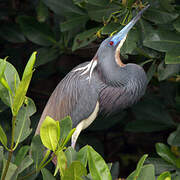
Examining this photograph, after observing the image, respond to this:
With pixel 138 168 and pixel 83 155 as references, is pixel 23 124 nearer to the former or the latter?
pixel 83 155

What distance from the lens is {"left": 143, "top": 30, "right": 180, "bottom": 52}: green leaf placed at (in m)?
1.25

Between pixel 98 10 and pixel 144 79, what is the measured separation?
0.38 meters

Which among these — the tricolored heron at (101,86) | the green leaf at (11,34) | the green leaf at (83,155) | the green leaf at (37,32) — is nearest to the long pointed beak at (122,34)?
the tricolored heron at (101,86)

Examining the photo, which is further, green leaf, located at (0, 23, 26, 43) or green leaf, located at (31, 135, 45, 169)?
green leaf, located at (0, 23, 26, 43)

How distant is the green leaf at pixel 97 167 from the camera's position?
81cm

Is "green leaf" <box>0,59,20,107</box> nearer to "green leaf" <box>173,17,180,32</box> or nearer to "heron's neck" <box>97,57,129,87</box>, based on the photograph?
"heron's neck" <box>97,57,129,87</box>

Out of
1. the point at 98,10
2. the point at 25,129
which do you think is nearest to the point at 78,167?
the point at 25,129

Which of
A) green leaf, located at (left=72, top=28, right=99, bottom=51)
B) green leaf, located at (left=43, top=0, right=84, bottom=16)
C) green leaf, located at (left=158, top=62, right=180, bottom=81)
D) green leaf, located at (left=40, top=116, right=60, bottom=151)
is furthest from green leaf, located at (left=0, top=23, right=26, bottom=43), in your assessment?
green leaf, located at (left=40, top=116, right=60, bottom=151)

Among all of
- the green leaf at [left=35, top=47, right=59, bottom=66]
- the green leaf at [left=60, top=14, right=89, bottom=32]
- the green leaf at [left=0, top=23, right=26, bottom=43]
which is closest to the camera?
the green leaf at [left=60, top=14, right=89, bottom=32]

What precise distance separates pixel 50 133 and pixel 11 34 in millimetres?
1145

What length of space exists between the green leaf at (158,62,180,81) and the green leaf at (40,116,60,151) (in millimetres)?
665

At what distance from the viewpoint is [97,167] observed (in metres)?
0.82

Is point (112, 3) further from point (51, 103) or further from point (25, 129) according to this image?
point (25, 129)

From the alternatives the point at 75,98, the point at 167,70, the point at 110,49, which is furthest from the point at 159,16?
the point at 75,98
